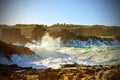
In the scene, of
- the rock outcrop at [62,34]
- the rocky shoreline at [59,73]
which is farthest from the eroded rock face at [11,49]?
the rock outcrop at [62,34]

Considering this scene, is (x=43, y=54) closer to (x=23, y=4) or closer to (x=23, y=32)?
(x=23, y=32)

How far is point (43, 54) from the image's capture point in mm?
5105

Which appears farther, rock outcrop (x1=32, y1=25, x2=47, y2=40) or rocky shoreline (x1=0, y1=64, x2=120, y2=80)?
rock outcrop (x1=32, y1=25, x2=47, y2=40)

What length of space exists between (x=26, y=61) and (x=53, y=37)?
1.69 feet

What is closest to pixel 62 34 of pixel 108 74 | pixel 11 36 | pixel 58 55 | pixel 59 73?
pixel 58 55

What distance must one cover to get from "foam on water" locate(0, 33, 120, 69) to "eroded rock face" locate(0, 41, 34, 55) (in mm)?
51

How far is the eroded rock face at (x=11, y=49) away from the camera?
509 centimetres

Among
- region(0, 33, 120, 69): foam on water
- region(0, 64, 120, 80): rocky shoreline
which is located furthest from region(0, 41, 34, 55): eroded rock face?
region(0, 64, 120, 80): rocky shoreline

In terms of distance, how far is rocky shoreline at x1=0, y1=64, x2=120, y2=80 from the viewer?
16.5 ft

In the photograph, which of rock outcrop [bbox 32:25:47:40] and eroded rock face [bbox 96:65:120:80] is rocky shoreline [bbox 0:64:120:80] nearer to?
eroded rock face [bbox 96:65:120:80]

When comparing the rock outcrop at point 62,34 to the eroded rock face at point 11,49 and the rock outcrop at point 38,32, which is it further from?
the eroded rock face at point 11,49

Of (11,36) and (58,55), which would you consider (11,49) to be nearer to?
(11,36)

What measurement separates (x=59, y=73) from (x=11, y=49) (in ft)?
2.48

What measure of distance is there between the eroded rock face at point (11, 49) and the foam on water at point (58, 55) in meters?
0.05
